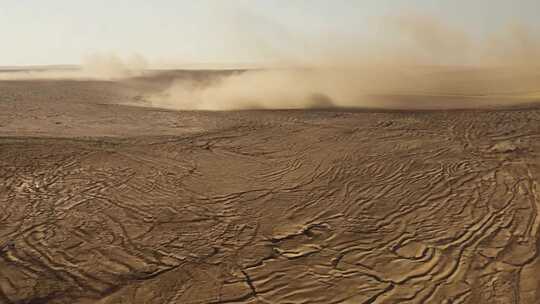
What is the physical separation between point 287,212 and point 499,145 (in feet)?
23.8

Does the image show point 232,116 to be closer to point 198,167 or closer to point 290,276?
point 198,167

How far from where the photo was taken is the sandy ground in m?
5.11

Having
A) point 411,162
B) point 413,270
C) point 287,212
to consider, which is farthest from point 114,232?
point 411,162

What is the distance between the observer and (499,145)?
36.3ft

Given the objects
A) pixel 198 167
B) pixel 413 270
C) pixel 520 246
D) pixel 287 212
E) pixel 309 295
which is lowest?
pixel 309 295

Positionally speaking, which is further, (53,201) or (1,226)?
(53,201)

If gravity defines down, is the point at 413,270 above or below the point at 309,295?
above

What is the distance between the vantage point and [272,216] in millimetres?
7156

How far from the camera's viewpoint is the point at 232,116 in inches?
666

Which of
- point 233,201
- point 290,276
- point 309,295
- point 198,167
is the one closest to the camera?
point 309,295

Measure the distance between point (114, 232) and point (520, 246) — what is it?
21.0ft

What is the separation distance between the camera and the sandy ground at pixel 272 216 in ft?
16.8

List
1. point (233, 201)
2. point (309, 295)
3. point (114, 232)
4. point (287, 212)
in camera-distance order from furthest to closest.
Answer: point (233, 201) < point (287, 212) < point (114, 232) < point (309, 295)

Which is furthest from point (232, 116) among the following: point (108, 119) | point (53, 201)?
point (53, 201)
